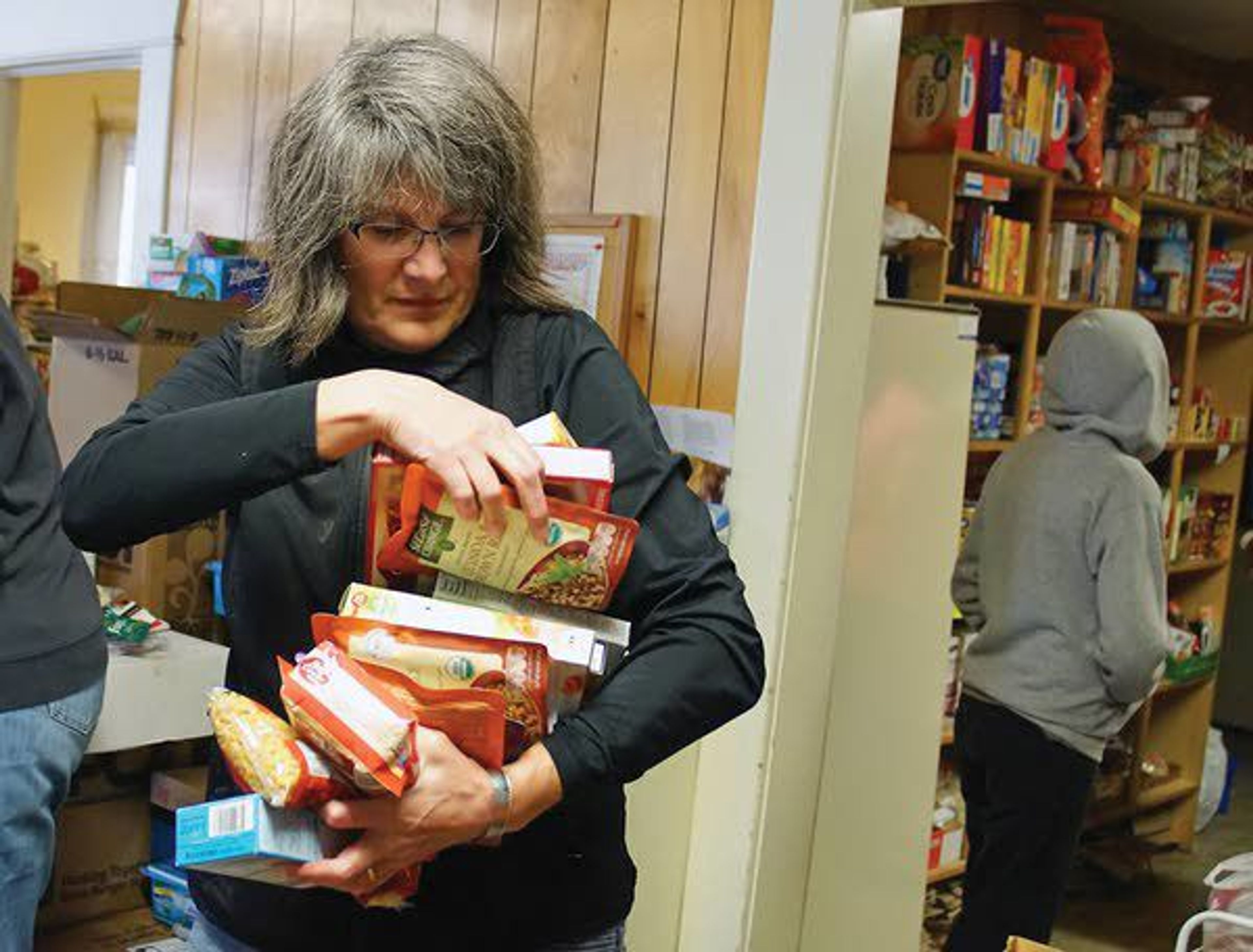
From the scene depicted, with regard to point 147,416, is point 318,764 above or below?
below

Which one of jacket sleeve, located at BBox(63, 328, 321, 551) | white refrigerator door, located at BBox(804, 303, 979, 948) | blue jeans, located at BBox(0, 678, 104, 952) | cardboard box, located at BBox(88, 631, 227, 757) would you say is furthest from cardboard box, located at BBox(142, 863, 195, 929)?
jacket sleeve, located at BBox(63, 328, 321, 551)

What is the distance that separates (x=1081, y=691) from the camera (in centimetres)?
268

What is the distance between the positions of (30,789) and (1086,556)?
189 cm

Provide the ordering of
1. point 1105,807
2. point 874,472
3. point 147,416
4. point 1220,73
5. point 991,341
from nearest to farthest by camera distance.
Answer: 1. point 147,416
2. point 874,472
3. point 991,341
4. point 1105,807
5. point 1220,73

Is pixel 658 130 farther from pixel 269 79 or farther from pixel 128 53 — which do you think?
pixel 128 53

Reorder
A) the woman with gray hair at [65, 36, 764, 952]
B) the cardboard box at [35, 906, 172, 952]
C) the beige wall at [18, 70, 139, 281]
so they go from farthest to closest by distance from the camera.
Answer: the beige wall at [18, 70, 139, 281] → the cardboard box at [35, 906, 172, 952] → the woman with gray hair at [65, 36, 764, 952]

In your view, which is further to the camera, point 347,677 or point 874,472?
point 874,472

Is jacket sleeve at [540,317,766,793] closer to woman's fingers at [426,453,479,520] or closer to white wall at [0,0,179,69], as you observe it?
woman's fingers at [426,453,479,520]

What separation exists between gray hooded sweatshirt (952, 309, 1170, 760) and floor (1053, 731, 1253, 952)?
1080 millimetres

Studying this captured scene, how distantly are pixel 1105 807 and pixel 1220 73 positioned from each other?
269cm

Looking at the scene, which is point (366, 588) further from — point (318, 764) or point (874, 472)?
point (874, 472)

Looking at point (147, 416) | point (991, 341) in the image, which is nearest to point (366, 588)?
point (147, 416)

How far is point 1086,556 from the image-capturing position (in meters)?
2.68

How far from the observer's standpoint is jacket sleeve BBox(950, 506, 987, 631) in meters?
2.88
